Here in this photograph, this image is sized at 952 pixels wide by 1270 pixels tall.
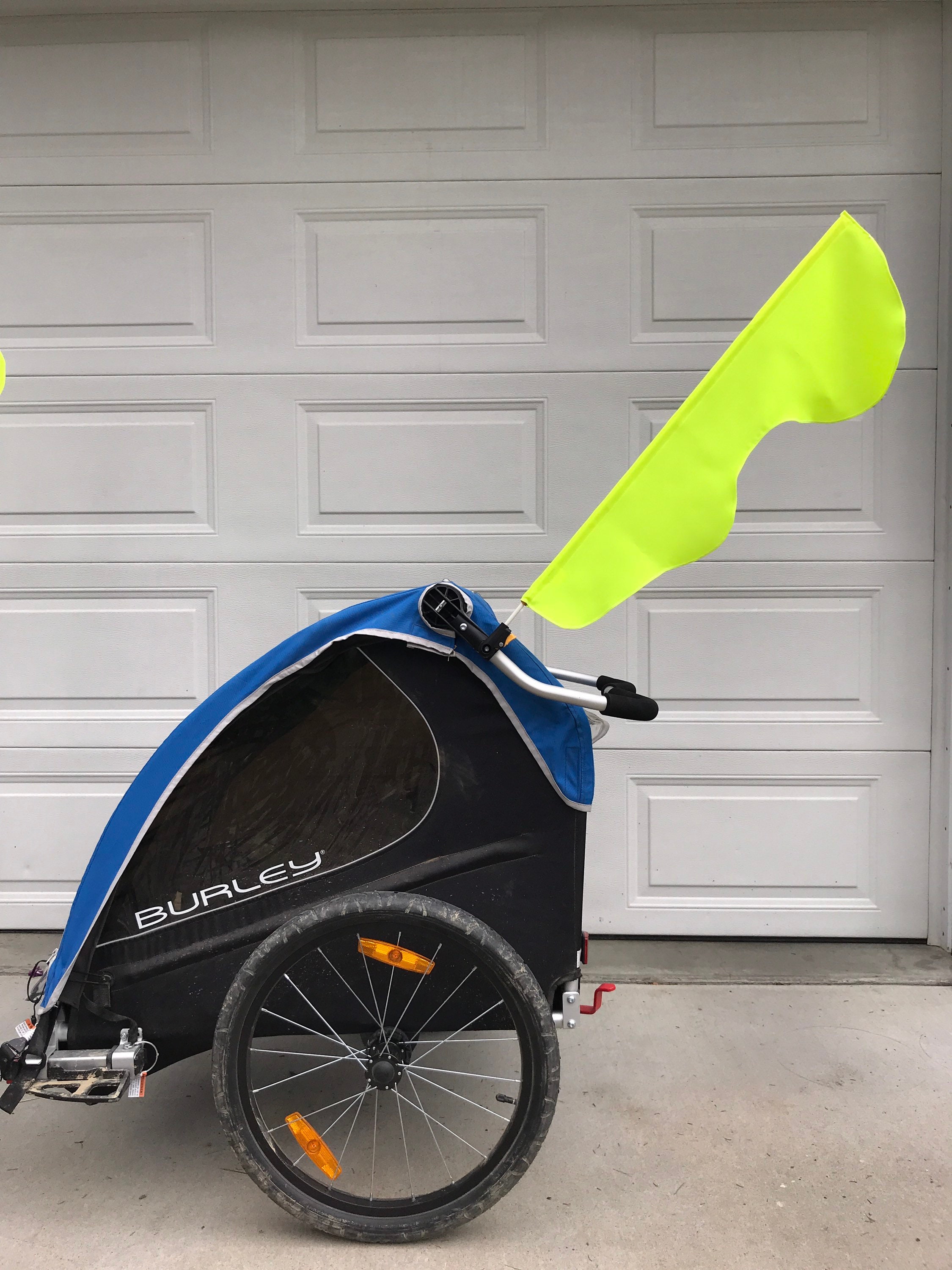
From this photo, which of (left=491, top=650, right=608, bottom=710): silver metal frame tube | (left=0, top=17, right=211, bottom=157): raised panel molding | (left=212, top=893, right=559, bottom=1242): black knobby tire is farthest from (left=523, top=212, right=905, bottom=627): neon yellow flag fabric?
(left=0, top=17, right=211, bottom=157): raised panel molding

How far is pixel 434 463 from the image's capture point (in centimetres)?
268

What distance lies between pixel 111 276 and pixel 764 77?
2053 millimetres

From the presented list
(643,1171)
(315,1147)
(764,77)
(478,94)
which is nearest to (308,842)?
(315,1147)

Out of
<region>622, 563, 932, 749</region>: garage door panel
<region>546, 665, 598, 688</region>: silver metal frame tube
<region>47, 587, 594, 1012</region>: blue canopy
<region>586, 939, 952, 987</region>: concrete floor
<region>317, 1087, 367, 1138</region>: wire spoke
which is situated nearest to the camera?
<region>47, 587, 594, 1012</region>: blue canopy

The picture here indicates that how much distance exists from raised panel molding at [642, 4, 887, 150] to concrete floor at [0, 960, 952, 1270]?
2.56m

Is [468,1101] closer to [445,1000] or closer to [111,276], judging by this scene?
[445,1000]

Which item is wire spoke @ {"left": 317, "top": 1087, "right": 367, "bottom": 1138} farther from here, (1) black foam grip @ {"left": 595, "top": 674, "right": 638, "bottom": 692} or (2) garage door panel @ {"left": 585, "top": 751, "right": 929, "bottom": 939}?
(2) garage door panel @ {"left": 585, "top": 751, "right": 929, "bottom": 939}

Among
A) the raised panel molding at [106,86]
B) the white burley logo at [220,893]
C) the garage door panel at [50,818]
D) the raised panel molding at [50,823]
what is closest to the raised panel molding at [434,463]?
the raised panel molding at [106,86]

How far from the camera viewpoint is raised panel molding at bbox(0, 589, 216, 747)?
8.97 feet

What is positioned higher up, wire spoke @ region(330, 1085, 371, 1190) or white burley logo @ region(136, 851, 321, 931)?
white burley logo @ region(136, 851, 321, 931)

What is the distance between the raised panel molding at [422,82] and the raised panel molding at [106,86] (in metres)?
0.34

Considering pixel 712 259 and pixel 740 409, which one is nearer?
pixel 740 409

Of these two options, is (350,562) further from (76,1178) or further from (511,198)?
(76,1178)

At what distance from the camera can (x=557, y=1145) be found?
186 cm
